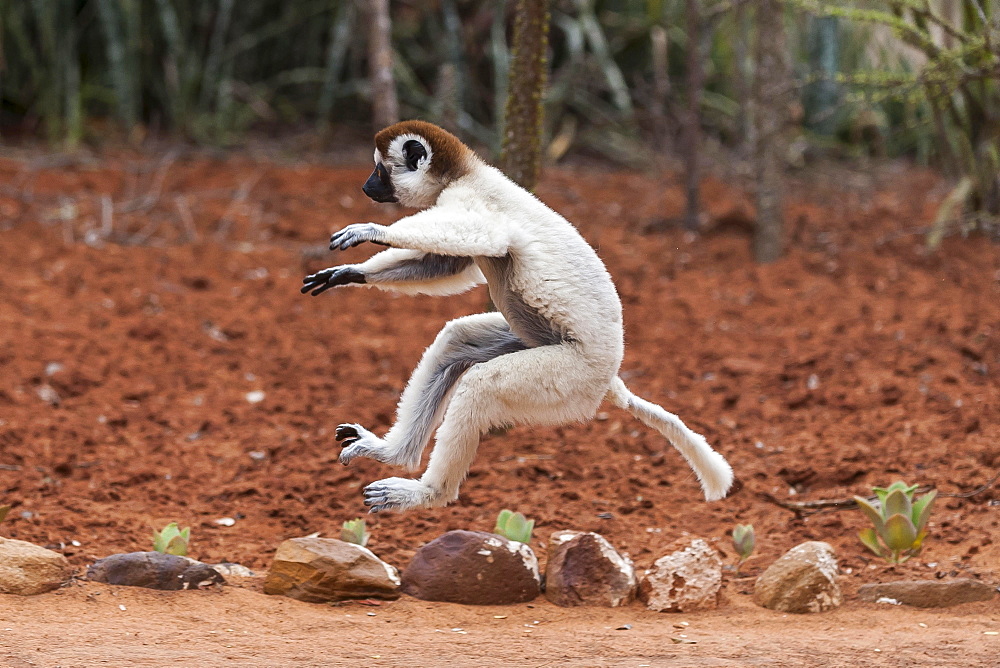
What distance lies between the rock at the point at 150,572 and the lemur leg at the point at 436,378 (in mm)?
886

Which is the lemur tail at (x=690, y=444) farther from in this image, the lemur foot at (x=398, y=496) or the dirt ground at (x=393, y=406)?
the lemur foot at (x=398, y=496)

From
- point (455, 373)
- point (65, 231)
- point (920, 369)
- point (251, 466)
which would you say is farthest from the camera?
point (65, 231)

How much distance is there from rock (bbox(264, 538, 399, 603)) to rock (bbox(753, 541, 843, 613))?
150cm

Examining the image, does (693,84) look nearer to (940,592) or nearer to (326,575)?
(940,592)

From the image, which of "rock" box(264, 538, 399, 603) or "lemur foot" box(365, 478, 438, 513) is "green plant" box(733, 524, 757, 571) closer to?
"rock" box(264, 538, 399, 603)

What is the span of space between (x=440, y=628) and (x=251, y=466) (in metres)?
2.02

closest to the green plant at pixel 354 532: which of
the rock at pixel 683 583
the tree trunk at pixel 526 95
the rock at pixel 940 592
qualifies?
the rock at pixel 683 583

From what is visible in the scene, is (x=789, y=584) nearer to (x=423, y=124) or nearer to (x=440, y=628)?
(x=440, y=628)

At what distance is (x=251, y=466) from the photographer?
5.61 meters

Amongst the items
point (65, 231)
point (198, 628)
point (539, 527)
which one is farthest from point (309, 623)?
point (65, 231)

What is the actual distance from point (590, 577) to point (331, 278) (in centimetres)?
173

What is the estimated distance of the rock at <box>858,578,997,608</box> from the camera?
410 cm

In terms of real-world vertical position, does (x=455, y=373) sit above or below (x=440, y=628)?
above

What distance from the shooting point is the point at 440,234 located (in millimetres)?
3188
